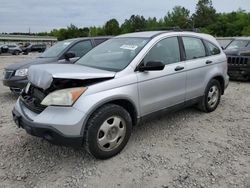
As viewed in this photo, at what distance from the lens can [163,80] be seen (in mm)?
4359

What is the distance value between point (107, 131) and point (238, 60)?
279 inches

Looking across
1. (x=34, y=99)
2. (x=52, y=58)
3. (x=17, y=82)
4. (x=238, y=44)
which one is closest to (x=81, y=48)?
(x=52, y=58)

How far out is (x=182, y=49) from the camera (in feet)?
16.0

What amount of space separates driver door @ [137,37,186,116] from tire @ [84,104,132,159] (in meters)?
0.44

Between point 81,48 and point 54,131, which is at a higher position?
point 81,48

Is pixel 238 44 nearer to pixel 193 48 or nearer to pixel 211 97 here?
pixel 211 97

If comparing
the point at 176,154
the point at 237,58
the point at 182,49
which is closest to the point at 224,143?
the point at 176,154

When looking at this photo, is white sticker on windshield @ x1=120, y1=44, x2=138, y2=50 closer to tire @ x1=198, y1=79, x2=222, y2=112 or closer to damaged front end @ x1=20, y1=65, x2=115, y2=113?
damaged front end @ x1=20, y1=65, x2=115, y2=113

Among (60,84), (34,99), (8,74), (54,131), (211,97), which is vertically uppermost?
(60,84)

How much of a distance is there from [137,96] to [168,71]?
82 cm

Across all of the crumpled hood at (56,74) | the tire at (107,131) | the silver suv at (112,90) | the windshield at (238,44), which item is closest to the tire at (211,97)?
the silver suv at (112,90)

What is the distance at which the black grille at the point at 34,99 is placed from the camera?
3660mm

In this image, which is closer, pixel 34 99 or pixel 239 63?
pixel 34 99

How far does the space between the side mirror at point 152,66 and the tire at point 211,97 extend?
1.86 m
